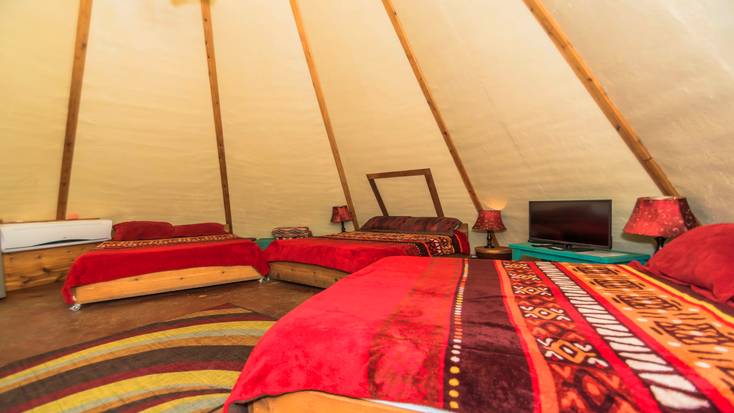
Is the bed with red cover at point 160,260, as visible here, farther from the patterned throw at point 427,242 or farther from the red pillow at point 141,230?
the patterned throw at point 427,242

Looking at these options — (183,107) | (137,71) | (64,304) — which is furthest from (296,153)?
(64,304)

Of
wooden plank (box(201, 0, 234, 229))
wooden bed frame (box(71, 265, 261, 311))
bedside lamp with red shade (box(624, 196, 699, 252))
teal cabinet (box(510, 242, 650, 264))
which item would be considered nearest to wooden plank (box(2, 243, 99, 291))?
wooden bed frame (box(71, 265, 261, 311))

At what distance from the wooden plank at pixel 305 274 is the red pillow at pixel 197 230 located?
131 centimetres

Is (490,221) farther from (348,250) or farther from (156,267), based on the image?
(156,267)

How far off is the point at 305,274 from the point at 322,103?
2140mm

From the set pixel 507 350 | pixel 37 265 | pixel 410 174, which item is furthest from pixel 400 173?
pixel 37 265

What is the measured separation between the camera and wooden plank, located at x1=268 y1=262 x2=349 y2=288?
3.52m

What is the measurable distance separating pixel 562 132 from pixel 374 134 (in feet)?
7.10

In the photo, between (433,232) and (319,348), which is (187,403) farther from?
(433,232)

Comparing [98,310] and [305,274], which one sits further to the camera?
[305,274]

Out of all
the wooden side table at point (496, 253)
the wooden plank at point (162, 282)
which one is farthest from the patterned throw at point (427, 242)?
the wooden plank at point (162, 282)

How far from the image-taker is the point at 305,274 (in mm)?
3787

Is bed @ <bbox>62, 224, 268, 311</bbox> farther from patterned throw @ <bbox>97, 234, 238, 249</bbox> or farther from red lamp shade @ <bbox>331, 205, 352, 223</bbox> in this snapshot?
red lamp shade @ <bbox>331, 205, 352, 223</bbox>

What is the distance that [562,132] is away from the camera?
2.87 meters
